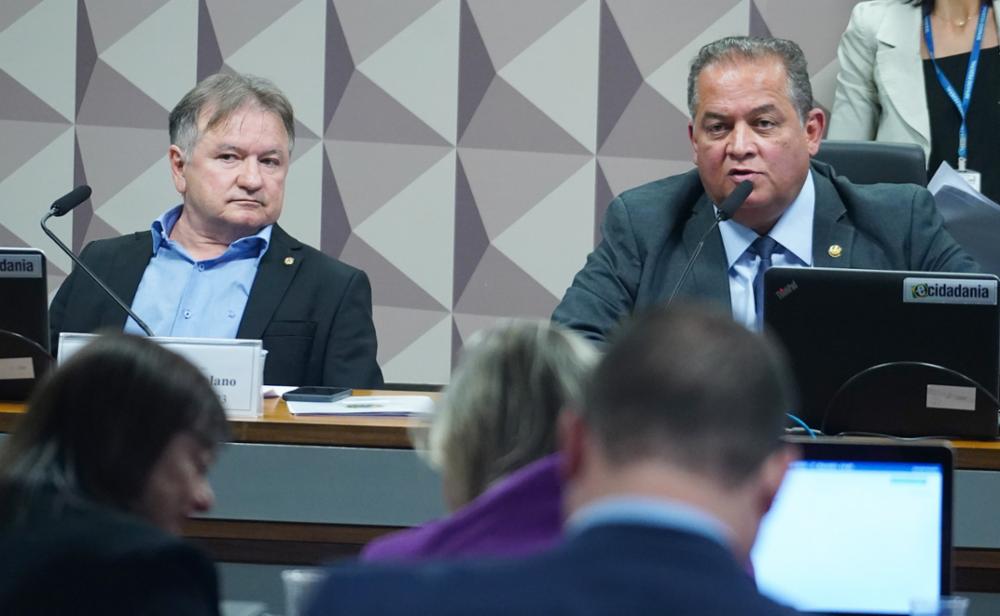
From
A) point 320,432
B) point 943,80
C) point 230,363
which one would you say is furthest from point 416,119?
point 320,432

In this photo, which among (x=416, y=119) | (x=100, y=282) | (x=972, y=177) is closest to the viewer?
(x=100, y=282)

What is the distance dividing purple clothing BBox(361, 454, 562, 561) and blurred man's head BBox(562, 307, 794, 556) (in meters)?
0.17

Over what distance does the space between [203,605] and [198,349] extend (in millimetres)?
1411

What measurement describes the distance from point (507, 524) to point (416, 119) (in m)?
3.87

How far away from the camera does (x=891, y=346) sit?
2619mm

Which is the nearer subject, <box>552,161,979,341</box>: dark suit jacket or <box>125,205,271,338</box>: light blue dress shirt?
<box>552,161,979,341</box>: dark suit jacket

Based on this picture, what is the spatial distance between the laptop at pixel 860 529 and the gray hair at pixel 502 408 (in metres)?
0.61

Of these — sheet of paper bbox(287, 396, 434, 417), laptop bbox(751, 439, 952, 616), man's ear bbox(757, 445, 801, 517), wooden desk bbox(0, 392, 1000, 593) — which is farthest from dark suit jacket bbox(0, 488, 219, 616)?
sheet of paper bbox(287, 396, 434, 417)

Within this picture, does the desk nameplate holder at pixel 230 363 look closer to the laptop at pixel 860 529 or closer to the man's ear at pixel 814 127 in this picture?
the laptop at pixel 860 529

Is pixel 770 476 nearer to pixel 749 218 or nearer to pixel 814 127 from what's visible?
pixel 749 218

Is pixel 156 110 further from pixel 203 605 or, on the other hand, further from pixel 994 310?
pixel 203 605

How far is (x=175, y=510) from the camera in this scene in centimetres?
146

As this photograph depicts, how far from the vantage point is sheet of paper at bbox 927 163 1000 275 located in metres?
3.75

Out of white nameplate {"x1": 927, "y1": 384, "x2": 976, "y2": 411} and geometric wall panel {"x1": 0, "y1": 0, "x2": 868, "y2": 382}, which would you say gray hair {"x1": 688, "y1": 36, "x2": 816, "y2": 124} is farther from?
geometric wall panel {"x1": 0, "y1": 0, "x2": 868, "y2": 382}
